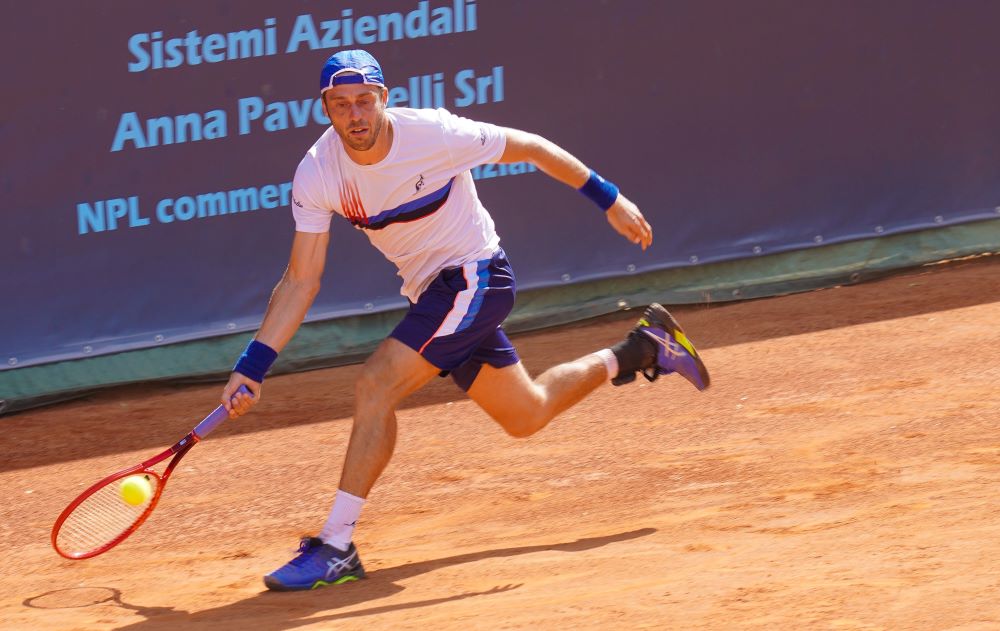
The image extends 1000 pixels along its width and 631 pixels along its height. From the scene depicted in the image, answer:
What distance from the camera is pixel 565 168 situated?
4.93 meters

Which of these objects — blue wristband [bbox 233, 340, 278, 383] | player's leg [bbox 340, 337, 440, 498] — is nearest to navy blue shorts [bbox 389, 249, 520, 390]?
player's leg [bbox 340, 337, 440, 498]

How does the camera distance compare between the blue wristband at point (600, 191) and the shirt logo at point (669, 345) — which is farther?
the shirt logo at point (669, 345)

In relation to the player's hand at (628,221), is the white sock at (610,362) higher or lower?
lower

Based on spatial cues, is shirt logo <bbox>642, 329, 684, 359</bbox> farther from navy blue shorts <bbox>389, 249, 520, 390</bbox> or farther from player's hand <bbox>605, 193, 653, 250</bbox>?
navy blue shorts <bbox>389, 249, 520, 390</bbox>

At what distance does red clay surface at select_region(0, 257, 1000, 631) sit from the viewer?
4.09 metres

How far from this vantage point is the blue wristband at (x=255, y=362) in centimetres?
447

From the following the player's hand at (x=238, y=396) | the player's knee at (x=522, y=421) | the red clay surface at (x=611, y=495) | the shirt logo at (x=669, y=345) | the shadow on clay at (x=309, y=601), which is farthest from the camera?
the shirt logo at (x=669, y=345)

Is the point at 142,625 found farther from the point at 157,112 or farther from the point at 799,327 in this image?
the point at 799,327

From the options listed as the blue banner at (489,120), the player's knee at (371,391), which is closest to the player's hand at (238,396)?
the player's knee at (371,391)

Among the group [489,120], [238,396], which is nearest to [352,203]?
[238,396]

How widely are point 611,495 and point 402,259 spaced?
4.06 feet

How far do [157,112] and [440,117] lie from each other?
2594mm

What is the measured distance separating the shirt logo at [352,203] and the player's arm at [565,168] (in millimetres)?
528

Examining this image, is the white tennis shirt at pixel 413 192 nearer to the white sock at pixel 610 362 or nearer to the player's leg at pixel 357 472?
the player's leg at pixel 357 472
